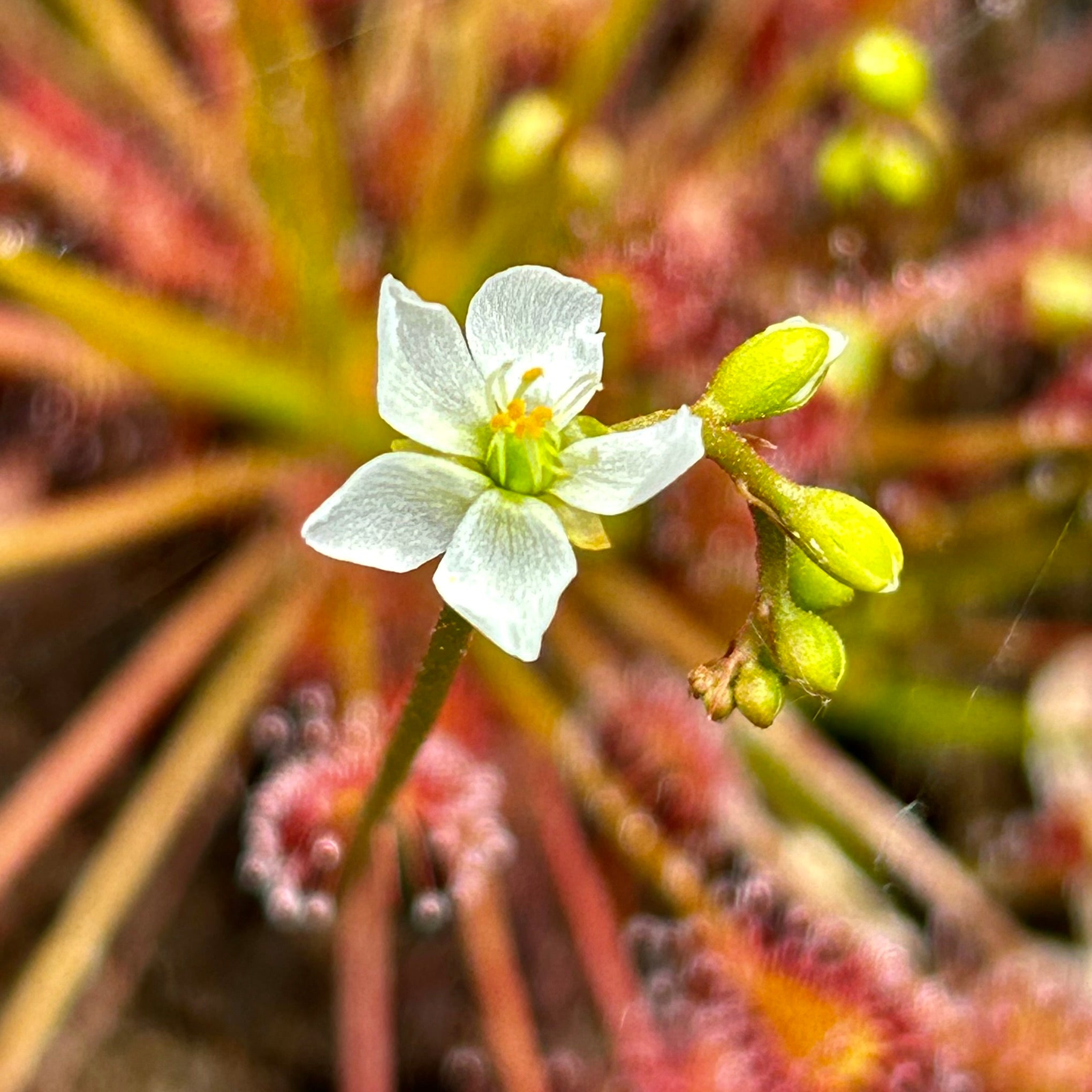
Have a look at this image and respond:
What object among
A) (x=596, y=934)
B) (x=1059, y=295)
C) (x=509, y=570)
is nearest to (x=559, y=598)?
(x=596, y=934)

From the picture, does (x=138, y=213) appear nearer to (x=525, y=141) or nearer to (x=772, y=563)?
(x=525, y=141)

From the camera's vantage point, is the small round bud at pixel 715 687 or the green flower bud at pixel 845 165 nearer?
the small round bud at pixel 715 687

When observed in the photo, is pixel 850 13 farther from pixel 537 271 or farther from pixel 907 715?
pixel 537 271

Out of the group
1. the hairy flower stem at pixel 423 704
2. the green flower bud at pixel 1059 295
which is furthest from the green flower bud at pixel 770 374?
the green flower bud at pixel 1059 295

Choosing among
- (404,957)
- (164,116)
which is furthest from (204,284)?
(404,957)

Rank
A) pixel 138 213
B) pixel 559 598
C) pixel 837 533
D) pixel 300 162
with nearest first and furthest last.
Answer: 1. pixel 837 533
2. pixel 559 598
3. pixel 300 162
4. pixel 138 213

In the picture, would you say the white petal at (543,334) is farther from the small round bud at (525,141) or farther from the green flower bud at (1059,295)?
the green flower bud at (1059,295)

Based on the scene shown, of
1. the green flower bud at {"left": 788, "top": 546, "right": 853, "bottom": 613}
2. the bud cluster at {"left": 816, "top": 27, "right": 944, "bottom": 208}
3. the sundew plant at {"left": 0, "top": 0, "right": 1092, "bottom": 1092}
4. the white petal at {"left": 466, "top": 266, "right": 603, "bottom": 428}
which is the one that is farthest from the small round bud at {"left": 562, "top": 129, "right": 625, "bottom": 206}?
the green flower bud at {"left": 788, "top": 546, "right": 853, "bottom": 613}

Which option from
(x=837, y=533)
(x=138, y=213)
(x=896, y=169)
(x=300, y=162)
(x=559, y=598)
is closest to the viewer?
(x=837, y=533)
